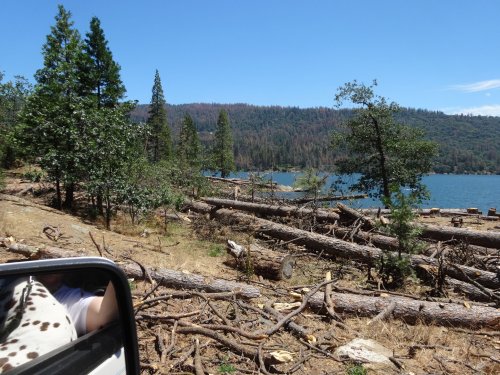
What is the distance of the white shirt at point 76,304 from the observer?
68.7 inches

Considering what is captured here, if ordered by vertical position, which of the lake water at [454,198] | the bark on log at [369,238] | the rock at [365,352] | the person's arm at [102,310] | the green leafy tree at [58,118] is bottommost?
the lake water at [454,198]

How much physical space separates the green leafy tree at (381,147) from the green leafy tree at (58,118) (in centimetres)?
1442

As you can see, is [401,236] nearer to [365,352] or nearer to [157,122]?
[365,352]

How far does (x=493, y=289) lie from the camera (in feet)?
28.4

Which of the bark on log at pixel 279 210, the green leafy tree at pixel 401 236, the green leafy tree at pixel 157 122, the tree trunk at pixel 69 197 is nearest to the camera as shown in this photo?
the green leafy tree at pixel 401 236

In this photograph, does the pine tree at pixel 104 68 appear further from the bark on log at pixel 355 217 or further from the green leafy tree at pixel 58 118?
the bark on log at pixel 355 217

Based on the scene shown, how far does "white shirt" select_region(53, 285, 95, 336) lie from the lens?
1.75m

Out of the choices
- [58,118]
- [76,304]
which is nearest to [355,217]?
[58,118]

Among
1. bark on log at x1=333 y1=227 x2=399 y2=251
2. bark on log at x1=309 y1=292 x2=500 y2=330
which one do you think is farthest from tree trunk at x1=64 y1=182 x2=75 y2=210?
bark on log at x1=309 y1=292 x2=500 y2=330

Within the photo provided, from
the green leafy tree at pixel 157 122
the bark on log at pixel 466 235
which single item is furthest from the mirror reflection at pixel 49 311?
the green leafy tree at pixel 157 122

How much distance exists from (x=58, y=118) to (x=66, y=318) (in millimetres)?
13419

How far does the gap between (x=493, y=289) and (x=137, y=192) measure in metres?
10.7

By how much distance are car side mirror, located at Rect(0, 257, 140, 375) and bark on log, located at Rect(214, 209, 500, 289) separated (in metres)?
8.03

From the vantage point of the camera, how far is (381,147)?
23.1 metres
